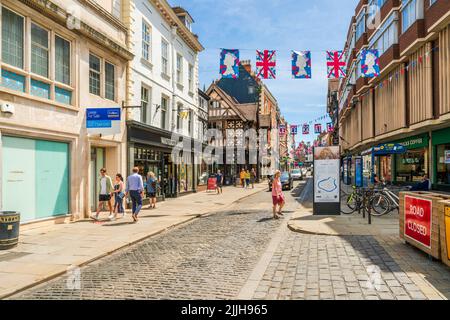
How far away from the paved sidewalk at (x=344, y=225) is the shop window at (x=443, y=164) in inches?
279

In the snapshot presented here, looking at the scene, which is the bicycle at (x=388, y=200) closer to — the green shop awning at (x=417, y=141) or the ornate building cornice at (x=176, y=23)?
the green shop awning at (x=417, y=141)

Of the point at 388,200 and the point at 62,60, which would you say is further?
the point at 388,200

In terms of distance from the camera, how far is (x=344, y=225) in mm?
10781

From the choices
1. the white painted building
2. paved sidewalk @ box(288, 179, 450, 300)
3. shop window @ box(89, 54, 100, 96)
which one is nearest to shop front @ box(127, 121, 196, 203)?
the white painted building

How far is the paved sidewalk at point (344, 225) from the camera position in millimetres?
9633

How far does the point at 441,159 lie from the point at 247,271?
54.8 ft

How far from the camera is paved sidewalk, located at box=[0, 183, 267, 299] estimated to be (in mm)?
5992

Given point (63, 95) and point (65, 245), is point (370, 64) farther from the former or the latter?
point (65, 245)

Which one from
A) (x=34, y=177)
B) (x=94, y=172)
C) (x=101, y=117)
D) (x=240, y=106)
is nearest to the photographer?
(x=34, y=177)

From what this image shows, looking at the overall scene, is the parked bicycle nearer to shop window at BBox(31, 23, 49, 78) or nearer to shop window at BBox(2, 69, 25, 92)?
shop window at BBox(31, 23, 49, 78)

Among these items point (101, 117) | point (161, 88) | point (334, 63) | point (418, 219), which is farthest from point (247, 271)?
point (161, 88)
